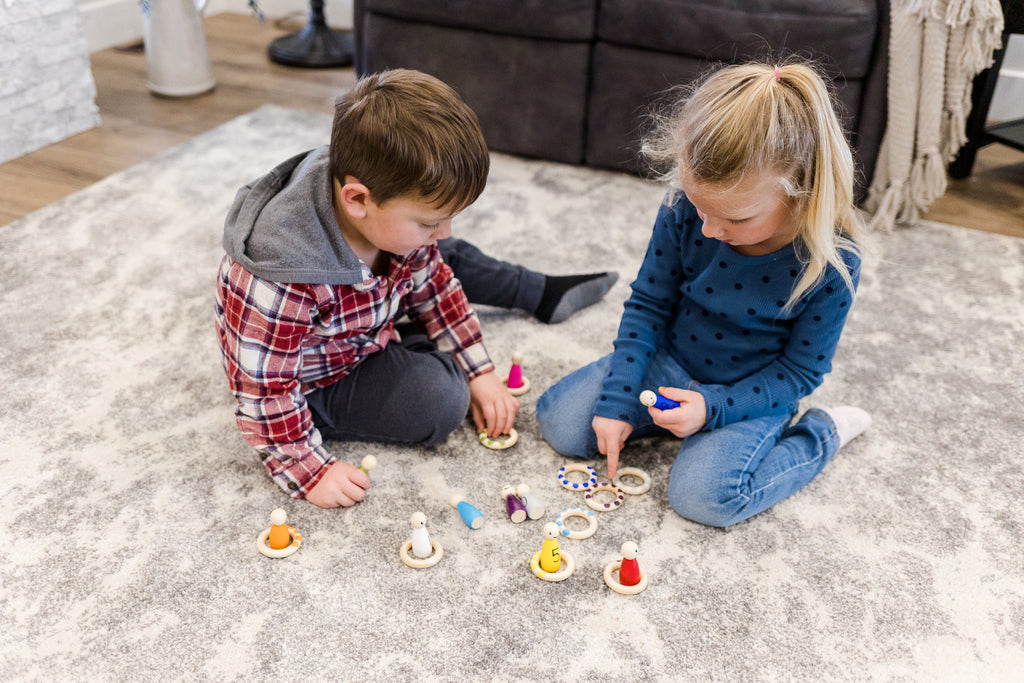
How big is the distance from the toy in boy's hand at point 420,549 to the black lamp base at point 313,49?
2034 millimetres

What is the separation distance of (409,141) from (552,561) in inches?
19.7

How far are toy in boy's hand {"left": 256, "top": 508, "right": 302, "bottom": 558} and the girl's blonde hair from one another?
24.3 inches

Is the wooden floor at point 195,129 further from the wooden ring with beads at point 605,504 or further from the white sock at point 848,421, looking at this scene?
the wooden ring with beads at point 605,504

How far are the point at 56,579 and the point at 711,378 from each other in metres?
0.86

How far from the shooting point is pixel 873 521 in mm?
1112

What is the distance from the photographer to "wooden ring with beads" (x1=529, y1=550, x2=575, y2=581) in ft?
3.31

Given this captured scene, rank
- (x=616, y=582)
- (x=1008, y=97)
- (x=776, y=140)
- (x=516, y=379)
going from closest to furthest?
(x=776, y=140)
(x=616, y=582)
(x=516, y=379)
(x=1008, y=97)

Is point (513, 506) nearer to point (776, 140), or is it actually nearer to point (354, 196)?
point (354, 196)

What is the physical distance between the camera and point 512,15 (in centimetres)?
195

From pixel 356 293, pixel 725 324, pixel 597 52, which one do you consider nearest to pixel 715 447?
pixel 725 324

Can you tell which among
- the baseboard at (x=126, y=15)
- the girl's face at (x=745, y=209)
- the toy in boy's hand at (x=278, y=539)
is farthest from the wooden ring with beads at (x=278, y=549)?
the baseboard at (x=126, y=15)

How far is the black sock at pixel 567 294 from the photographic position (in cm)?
149

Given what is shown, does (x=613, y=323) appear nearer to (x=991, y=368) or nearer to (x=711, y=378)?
(x=711, y=378)

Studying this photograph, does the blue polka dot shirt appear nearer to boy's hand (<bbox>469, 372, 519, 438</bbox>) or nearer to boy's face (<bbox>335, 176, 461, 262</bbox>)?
boy's hand (<bbox>469, 372, 519, 438</bbox>)
